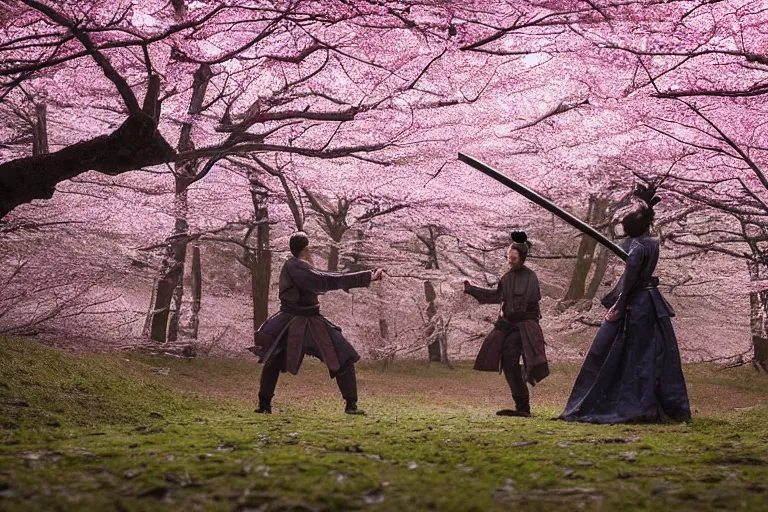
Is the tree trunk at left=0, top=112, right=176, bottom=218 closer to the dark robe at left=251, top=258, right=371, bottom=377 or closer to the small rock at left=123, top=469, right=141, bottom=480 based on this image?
the dark robe at left=251, top=258, right=371, bottom=377

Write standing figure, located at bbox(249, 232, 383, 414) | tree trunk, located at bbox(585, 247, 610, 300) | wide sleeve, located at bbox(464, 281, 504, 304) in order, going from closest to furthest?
standing figure, located at bbox(249, 232, 383, 414) → wide sleeve, located at bbox(464, 281, 504, 304) → tree trunk, located at bbox(585, 247, 610, 300)

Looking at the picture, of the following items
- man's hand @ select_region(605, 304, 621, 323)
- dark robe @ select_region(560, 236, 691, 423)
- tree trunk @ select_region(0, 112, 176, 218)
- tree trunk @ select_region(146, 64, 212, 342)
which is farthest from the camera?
tree trunk @ select_region(146, 64, 212, 342)

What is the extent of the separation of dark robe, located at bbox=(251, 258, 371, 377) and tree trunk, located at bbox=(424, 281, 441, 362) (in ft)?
22.3

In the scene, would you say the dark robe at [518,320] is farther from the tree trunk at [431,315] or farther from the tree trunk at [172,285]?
the tree trunk at [431,315]

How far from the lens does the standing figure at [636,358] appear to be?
19.9ft

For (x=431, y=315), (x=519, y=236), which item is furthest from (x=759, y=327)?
(x=519, y=236)

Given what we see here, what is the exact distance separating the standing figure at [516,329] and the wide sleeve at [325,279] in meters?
1.09

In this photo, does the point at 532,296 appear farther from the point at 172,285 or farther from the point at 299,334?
the point at 172,285

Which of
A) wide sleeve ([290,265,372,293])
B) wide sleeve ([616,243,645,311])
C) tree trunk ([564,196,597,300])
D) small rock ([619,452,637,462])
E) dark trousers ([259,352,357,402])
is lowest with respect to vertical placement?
small rock ([619,452,637,462])

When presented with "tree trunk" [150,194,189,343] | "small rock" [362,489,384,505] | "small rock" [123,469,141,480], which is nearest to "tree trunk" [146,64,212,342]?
"tree trunk" [150,194,189,343]

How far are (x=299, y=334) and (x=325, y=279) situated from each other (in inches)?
23.7

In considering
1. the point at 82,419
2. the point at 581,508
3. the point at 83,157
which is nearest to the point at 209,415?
the point at 82,419

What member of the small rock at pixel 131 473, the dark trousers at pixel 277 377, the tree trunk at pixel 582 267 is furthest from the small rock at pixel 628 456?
the tree trunk at pixel 582 267

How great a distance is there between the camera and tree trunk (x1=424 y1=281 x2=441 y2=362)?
1416 centimetres
